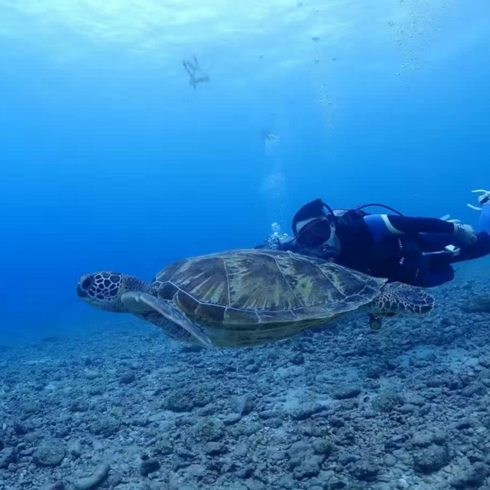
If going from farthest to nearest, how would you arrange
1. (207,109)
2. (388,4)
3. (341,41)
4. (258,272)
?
(207,109), (341,41), (388,4), (258,272)

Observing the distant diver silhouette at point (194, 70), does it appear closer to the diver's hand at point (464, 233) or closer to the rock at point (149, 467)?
the diver's hand at point (464, 233)

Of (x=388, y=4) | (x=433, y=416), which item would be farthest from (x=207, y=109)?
(x=433, y=416)

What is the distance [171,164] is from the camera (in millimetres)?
100625

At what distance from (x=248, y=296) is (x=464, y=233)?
159 inches

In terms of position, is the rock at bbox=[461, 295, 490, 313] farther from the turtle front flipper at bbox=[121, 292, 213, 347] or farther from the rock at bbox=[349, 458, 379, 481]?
the turtle front flipper at bbox=[121, 292, 213, 347]

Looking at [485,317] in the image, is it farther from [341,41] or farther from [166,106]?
[166,106]

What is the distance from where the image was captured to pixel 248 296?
4262 mm

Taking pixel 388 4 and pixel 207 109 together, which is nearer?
pixel 388 4

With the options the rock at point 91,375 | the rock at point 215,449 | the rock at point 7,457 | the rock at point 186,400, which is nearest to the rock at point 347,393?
the rock at point 215,449

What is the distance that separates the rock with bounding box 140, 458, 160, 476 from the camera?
3812 mm

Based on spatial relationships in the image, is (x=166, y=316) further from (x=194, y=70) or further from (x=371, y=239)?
(x=194, y=70)

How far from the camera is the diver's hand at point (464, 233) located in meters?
6.16

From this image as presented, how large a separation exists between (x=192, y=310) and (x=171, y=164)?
330 ft

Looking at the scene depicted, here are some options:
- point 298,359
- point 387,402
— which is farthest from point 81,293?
point 387,402
